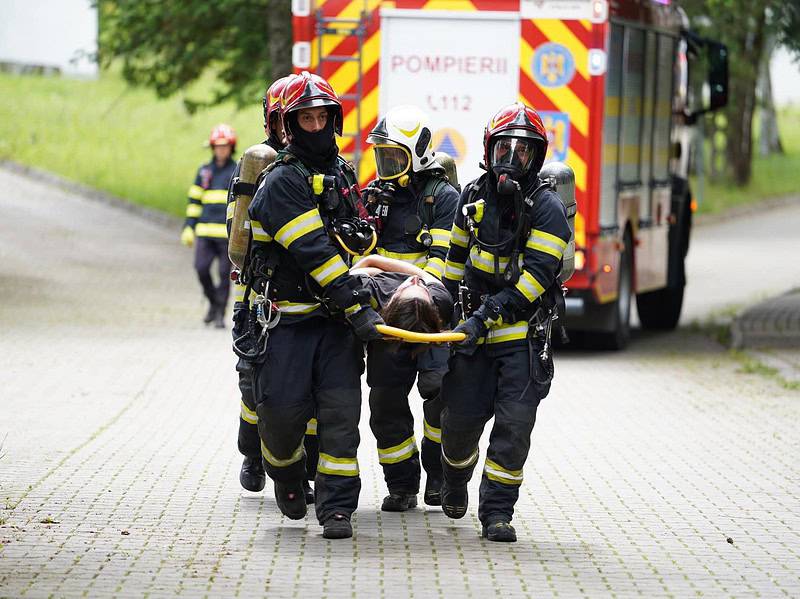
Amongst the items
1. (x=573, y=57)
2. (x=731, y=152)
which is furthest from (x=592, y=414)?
(x=731, y=152)

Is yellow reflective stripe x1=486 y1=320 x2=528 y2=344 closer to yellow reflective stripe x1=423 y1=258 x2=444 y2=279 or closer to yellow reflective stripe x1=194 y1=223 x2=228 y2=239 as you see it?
yellow reflective stripe x1=423 y1=258 x2=444 y2=279

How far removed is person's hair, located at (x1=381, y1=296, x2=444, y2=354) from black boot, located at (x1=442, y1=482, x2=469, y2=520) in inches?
31.3

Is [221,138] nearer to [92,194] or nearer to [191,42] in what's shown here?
[191,42]

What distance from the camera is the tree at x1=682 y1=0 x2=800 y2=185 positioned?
1705cm

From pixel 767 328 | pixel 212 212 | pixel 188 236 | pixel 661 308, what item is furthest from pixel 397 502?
pixel 661 308

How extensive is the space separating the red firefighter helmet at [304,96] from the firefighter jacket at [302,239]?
7.8 inches

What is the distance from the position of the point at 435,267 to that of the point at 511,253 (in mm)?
588

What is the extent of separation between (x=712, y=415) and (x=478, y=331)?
453cm

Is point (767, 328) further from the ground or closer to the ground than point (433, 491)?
closer to the ground

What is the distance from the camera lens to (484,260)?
266 inches

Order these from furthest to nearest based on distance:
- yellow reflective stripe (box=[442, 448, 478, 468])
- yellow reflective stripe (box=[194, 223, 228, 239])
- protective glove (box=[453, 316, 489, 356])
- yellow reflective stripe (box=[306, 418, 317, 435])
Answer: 1. yellow reflective stripe (box=[194, 223, 228, 239])
2. yellow reflective stripe (box=[306, 418, 317, 435])
3. yellow reflective stripe (box=[442, 448, 478, 468])
4. protective glove (box=[453, 316, 489, 356])

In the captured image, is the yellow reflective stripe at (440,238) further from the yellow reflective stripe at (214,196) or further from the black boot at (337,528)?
the yellow reflective stripe at (214,196)

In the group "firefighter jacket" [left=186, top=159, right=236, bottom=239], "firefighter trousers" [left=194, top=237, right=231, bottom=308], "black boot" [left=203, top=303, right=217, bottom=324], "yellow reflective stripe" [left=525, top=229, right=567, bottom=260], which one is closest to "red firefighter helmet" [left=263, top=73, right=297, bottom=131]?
"yellow reflective stripe" [left=525, top=229, right=567, bottom=260]

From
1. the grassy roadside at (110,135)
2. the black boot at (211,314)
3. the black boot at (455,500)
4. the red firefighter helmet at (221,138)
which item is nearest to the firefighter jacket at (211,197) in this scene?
the red firefighter helmet at (221,138)
